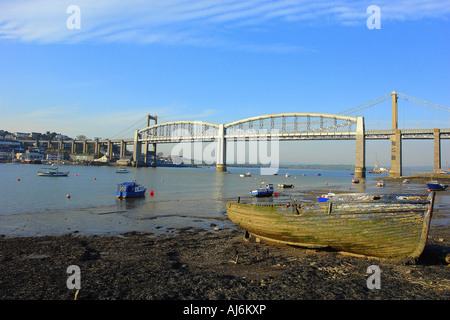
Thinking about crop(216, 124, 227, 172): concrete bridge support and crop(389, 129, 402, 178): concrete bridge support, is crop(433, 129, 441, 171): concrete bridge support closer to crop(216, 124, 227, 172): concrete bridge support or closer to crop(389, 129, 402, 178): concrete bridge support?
crop(389, 129, 402, 178): concrete bridge support

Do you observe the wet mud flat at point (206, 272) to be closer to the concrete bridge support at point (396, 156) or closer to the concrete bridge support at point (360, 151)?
the concrete bridge support at point (396, 156)

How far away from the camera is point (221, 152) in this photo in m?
131

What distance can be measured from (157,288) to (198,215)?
→ 1506cm

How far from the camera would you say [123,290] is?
7.65 meters

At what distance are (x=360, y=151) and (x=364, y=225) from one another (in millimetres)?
93616

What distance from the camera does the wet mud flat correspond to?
7.45 m

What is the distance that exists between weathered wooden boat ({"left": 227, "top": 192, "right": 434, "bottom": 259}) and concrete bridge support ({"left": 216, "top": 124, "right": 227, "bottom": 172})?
11849 cm

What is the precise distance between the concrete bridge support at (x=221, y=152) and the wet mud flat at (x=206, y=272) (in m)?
117

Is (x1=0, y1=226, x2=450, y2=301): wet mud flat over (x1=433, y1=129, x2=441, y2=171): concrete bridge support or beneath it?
beneath

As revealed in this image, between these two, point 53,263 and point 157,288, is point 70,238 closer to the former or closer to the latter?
point 53,263

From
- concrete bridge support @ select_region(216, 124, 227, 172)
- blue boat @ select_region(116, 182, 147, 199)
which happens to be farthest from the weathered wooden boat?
concrete bridge support @ select_region(216, 124, 227, 172)

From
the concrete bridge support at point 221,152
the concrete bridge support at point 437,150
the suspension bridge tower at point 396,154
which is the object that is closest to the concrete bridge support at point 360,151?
the suspension bridge tower at point 396,154

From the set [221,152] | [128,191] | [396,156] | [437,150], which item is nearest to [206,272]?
[128,191]

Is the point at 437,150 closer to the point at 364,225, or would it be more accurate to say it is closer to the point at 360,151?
the point at 360,151
